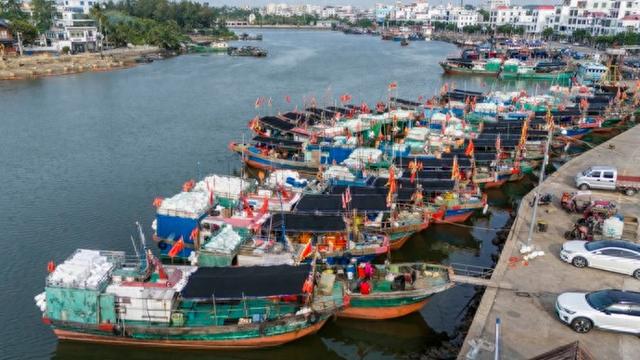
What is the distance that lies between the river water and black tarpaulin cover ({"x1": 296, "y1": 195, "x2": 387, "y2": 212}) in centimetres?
320

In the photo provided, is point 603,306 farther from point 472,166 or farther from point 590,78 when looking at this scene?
point 590,78

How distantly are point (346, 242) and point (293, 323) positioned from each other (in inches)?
242

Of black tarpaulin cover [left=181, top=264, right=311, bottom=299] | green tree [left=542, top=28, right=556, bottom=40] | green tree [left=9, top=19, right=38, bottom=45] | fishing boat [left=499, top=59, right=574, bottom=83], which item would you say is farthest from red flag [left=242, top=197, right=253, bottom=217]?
green tree [left=542, top=28, right=556, bottom=40]

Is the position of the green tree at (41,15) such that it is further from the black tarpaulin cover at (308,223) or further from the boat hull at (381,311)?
the boat hull at (381,311)

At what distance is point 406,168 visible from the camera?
1384 inches

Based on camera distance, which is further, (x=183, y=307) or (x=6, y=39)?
(x=6, y=39)

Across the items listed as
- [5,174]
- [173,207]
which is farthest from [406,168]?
[5,174]

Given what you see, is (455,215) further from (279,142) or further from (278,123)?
(278,123)

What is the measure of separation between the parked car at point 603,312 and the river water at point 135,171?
5.22m

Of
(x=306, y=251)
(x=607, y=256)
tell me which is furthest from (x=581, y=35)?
(x=306, y=251)

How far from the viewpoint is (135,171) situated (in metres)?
41.0

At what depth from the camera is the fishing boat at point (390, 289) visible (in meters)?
20.0

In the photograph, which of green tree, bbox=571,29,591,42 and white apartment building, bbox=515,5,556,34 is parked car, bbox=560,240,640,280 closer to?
green tree, bbox=571,29,591,42

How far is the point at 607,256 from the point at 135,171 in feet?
112
